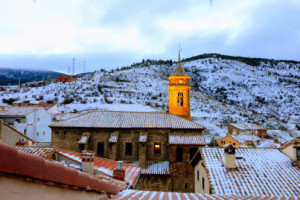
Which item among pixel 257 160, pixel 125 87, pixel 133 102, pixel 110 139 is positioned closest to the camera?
pixel 257 160

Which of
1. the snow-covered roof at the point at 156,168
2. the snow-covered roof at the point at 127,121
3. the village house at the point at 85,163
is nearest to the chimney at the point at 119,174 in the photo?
the village house at the point at 85,163

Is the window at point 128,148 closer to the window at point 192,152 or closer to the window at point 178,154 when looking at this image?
the window at point 178,154

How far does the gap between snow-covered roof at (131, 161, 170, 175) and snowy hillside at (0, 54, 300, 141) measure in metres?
31.8

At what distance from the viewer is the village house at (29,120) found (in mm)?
32188

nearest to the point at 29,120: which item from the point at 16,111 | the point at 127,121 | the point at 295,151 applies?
the point at 16,111

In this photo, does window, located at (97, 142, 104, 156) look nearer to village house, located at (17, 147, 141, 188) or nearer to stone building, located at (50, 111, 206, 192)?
stone building, located at (50, 111, 206, 192)

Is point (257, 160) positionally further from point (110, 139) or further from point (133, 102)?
point (133, 102)

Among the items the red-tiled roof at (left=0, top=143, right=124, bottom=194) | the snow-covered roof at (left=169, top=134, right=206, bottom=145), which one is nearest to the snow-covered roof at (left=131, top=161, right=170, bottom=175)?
the snow-covered roof at (left=169, top=134, right=206, bottom=145)

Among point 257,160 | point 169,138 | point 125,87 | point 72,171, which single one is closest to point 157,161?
point 169,138

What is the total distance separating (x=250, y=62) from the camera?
170m

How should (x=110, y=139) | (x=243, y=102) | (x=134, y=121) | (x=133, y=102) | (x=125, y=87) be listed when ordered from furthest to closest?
1. (x=243, y=102)
2. (x=125, y=87)
3. (x=133, y=102)
4. (x=134, y=121)
5. (x=110, y=139)

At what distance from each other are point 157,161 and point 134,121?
4.42 meters

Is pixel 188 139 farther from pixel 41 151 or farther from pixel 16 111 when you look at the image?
pixel 16 111

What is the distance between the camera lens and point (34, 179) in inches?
97.4
